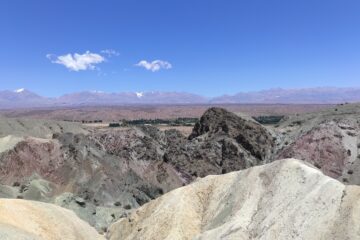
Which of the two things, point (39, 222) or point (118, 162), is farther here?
point (118, 162)

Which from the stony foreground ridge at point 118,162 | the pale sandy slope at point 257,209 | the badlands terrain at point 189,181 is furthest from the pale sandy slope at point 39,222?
the stony foreground ridge at point 118,162

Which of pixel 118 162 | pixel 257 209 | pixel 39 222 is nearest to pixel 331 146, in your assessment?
pixel 118 162

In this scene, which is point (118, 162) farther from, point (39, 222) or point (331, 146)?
point (39, 222)

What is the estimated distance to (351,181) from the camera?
7875cm

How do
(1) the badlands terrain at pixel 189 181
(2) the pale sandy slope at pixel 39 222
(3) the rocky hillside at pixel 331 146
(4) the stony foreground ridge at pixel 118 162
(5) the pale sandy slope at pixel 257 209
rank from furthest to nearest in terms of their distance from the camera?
1. (3) the rocky hillside at pixel 331 146
2. (4) the stony foreground ridge at pixel 118 162
3. (1) the badlands terrain at pixel 189 181
4. (2) the pale sandy slope at pixel 39 222
5. (5) the pale sandy slope at pixel 257 209

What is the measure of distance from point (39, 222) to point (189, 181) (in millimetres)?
46643

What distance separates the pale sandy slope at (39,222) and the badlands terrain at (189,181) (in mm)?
131

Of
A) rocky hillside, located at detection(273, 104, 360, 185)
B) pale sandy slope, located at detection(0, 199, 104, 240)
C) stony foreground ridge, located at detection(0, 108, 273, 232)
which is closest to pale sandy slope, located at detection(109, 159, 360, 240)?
pale sandy slope, located at detection(0, 199, 104, 240)

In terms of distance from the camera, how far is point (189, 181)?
8619cm

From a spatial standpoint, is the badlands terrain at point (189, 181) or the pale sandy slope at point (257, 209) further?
the badlands terrain at point (189, 181)

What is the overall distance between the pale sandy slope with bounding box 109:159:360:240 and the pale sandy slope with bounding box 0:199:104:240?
15.9 ft

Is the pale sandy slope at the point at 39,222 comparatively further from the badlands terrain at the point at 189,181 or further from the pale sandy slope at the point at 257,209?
the pale sandy slope at the point at 257,209

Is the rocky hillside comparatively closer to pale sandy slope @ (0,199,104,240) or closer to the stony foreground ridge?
the stony foreground ridge

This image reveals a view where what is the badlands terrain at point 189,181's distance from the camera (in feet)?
124
